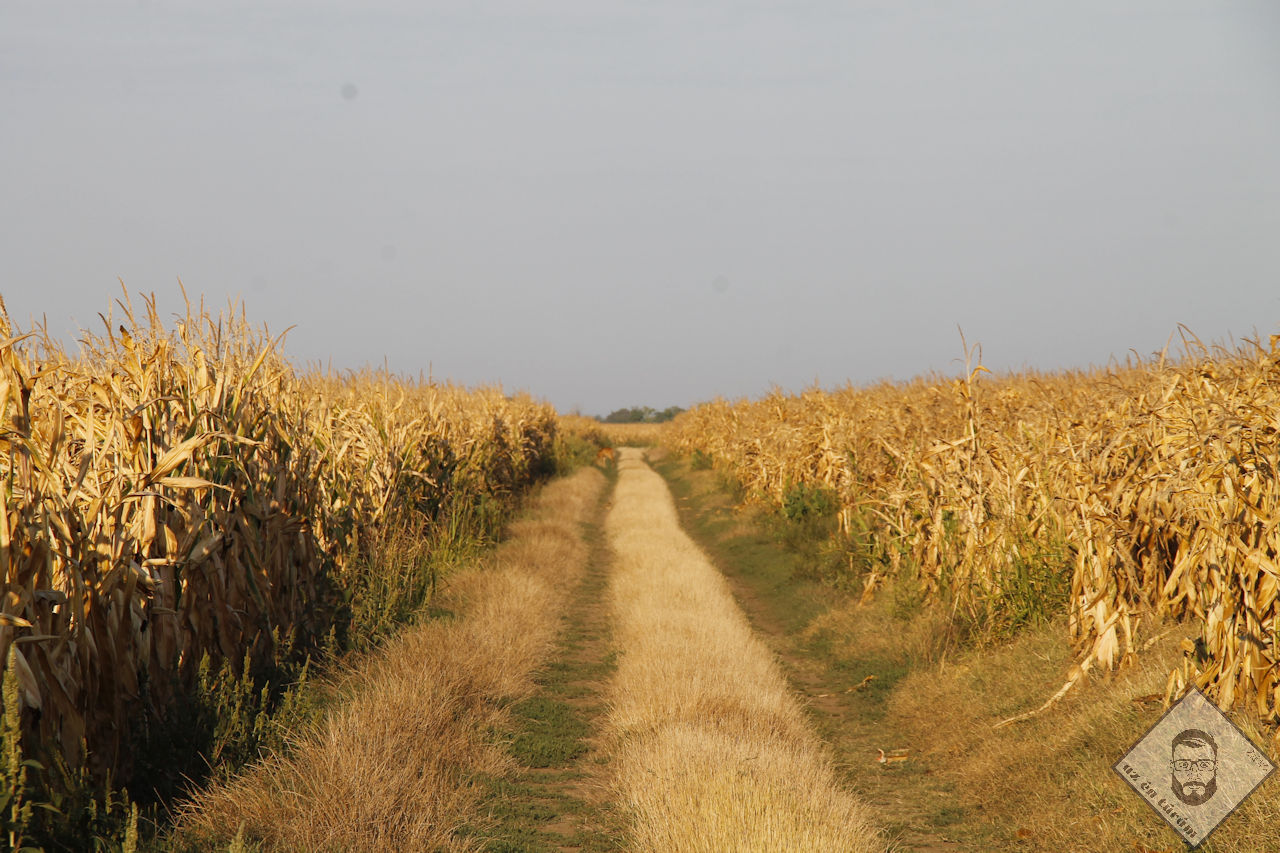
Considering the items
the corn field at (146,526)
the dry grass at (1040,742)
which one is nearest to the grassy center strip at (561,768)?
the corn field at (146,526)

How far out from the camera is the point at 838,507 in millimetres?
16172

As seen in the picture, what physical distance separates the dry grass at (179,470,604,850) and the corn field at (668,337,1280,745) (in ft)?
15.4

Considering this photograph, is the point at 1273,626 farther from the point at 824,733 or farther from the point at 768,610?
the point at 768,610

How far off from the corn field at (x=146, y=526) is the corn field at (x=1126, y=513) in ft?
20.7

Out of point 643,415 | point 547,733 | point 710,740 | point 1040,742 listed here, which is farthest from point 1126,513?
point 643,415

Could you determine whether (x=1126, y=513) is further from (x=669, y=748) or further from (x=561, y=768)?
(x=561, y=768)

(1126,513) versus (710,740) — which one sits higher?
(1126,513)

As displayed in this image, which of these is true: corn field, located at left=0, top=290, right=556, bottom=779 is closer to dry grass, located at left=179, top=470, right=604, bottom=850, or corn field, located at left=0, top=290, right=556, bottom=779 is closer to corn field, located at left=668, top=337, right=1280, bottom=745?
dry grass, located at left=179, top=470, right=604, bottom=850

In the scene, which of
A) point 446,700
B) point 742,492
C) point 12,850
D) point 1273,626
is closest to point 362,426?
point 446,700

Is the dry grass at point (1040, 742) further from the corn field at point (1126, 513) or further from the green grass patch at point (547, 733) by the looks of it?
the green grass patch at point (547, 733)

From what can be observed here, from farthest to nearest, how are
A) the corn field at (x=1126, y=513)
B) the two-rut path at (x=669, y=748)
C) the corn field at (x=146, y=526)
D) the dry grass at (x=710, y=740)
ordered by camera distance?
the corn field at (x=1126, y=513) < the two-rut path at (x=669, y=748) < the dry grass at (x=710, y=740) < the corn field at (x=146, y=526)

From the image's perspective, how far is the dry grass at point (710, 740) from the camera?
482 centimetres

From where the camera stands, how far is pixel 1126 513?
654cm

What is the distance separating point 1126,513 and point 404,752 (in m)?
5.73
